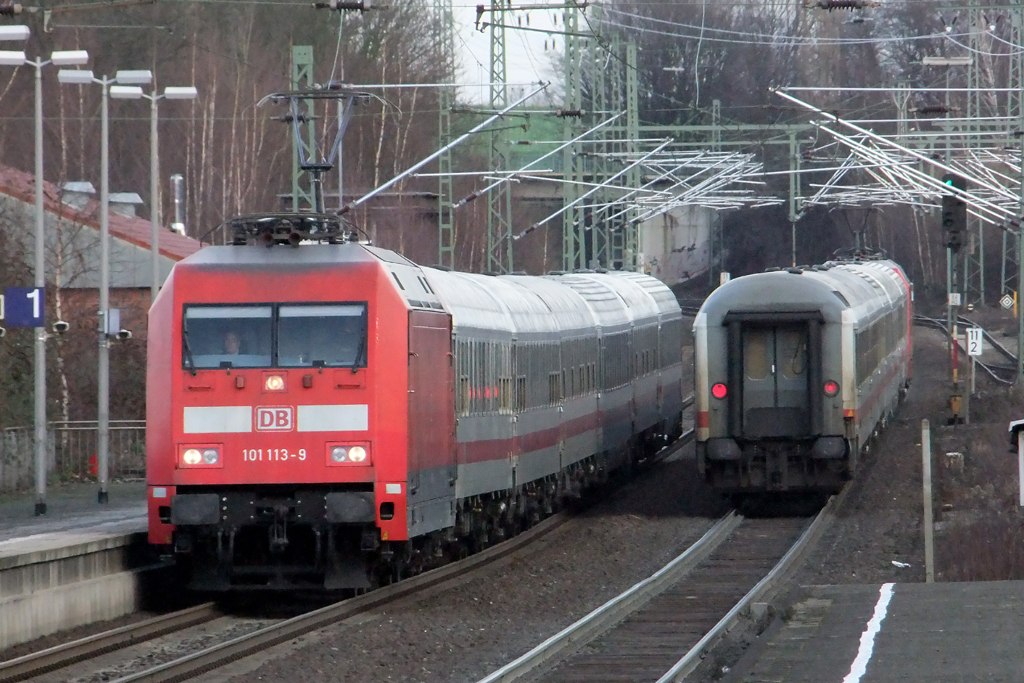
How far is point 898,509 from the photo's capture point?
73.6 ft

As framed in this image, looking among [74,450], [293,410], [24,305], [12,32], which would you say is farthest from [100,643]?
[74,450]

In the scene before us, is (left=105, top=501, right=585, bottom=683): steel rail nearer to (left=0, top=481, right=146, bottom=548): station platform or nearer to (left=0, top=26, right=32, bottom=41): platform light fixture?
(left=0, top=481, right=146, bottom=548): station platform

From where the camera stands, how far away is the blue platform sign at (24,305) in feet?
68.2

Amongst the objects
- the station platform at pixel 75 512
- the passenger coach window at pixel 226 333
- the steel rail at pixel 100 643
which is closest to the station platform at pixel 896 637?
the steel rail at pixel 100 643

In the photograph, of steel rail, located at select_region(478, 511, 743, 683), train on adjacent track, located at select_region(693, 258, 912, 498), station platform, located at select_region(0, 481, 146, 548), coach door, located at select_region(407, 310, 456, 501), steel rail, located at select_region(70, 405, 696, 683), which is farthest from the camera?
train on adjacent track, located at select_region(693, 258, 912, 498)

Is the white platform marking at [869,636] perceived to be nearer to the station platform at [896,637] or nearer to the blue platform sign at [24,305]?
the station platform at [896,637]

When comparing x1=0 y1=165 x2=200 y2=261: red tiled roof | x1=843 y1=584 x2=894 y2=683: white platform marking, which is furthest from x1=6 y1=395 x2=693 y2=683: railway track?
x1=0 y1=165 x2=200 y2=261: red tiled roof

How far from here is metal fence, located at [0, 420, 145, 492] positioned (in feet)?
86.5

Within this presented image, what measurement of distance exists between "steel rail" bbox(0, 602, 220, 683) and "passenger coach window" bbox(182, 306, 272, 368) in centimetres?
217

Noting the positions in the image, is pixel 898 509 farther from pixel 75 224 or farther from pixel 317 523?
pixel 75 224

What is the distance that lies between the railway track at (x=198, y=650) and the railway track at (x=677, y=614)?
2.02 meters

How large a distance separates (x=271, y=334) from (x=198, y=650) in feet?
9.70

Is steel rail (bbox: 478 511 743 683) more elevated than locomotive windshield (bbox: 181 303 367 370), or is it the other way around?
locomotive windshield (bbox: 181 303 367 370)

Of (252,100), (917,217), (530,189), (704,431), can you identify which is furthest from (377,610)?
(917,217)
